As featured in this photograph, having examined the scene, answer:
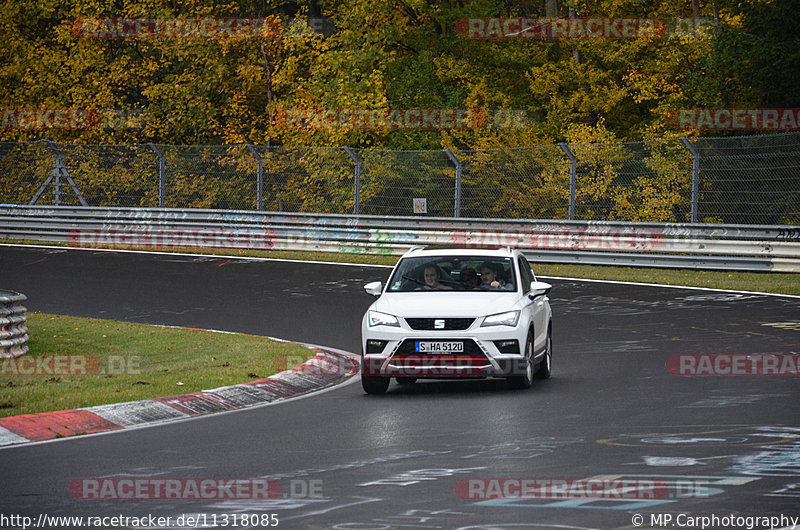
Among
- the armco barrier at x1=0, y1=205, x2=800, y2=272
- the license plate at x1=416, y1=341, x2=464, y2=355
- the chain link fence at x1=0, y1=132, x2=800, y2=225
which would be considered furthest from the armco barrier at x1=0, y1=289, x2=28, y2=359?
the armco barrier at x1=0, y1=205, x2=800, y2=272

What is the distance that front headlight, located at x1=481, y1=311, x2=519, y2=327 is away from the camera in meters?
12.6

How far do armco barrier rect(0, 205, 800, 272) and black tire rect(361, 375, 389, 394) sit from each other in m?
13.6

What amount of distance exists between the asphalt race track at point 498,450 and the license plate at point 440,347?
462 millimetres

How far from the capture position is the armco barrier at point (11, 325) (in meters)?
13.8

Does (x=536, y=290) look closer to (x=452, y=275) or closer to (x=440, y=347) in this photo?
(x=452, y=275)

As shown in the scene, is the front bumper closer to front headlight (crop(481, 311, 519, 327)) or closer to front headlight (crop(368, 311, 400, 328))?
front headlight (crop(481, 311, 519, 327))

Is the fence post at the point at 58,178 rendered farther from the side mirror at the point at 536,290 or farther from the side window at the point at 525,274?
the side mirror at the point at 536,290

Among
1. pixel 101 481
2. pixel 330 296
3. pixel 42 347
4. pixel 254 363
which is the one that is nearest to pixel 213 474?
pixel 101 481

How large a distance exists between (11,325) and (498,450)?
279 inches

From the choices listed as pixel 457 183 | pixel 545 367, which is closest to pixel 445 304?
pixel 545 367

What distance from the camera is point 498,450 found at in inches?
357

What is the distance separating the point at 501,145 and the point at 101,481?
115ft

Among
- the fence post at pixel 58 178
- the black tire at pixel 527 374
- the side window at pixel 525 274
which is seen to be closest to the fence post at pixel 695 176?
the side window at pixel 525 274

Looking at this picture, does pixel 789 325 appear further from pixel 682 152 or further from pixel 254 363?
pixel 682 152
